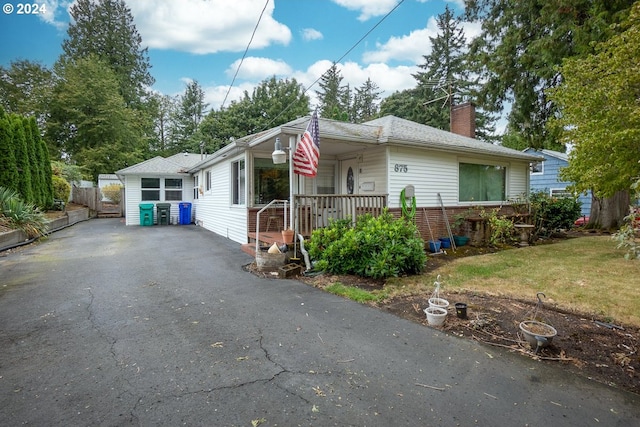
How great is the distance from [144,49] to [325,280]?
3849 cm

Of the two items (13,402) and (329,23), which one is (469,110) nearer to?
(329,23)

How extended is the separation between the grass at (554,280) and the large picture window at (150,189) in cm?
1439

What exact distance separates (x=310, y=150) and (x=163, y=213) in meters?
11.8

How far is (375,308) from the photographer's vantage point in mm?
4344

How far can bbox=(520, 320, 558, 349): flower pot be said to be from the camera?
3.04 meters

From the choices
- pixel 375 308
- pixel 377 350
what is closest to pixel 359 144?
pixel 375 308

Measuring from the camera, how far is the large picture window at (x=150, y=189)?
15884mm

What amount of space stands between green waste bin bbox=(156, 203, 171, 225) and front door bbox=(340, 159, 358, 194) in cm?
1004

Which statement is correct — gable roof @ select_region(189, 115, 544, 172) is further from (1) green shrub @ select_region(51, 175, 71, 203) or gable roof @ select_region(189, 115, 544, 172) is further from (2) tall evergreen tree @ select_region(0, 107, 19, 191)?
(1) green shrub @ select_region(51, 175, 71, 203)

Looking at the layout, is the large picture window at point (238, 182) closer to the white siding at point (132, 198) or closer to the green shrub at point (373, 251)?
the green shrub at point (373, 251)

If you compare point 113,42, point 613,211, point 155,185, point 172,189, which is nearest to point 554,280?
point 613,211

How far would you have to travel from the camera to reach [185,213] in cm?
1606

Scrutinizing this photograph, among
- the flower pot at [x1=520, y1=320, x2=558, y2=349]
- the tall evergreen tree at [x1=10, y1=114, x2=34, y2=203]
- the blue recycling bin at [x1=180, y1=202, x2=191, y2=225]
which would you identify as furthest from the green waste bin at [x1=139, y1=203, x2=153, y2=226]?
the flower pot at [x1=520, y1=320, x2=558, y2=349]

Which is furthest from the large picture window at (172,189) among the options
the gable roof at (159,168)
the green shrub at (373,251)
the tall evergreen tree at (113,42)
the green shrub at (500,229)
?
the tall evergreen tree at (113,42)
